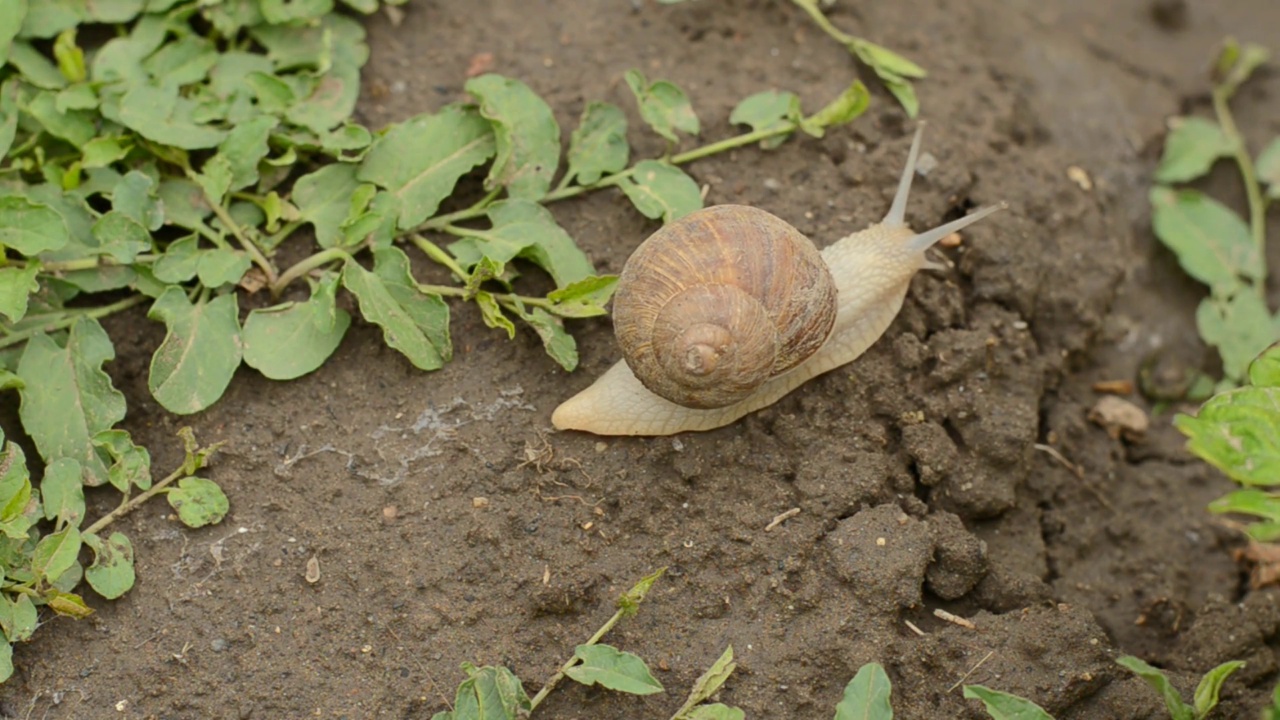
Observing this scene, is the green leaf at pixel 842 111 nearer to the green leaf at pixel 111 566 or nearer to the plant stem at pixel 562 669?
the plant stem at pixel 562 669

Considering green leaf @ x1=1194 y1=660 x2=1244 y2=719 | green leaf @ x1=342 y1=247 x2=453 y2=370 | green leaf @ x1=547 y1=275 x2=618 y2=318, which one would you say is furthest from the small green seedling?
green leaf @ x1=342 y1=247 x2=453 y2=370

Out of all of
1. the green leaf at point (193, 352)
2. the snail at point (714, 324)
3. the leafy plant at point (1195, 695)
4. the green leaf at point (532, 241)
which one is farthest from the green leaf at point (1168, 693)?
the green leaf at point (193, 352)

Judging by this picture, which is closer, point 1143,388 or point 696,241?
point 696,241

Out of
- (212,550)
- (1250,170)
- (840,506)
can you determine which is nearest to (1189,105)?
(1250,170)

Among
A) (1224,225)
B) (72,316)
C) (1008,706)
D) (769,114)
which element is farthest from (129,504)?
(1224,225)

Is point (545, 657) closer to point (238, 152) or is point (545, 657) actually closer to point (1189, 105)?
point (238, 152)

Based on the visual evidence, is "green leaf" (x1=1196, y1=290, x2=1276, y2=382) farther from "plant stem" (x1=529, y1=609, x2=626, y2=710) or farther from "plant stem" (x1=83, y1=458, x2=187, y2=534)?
"plant stem" (x1=83, y1=458, x2=187, y2=534)
